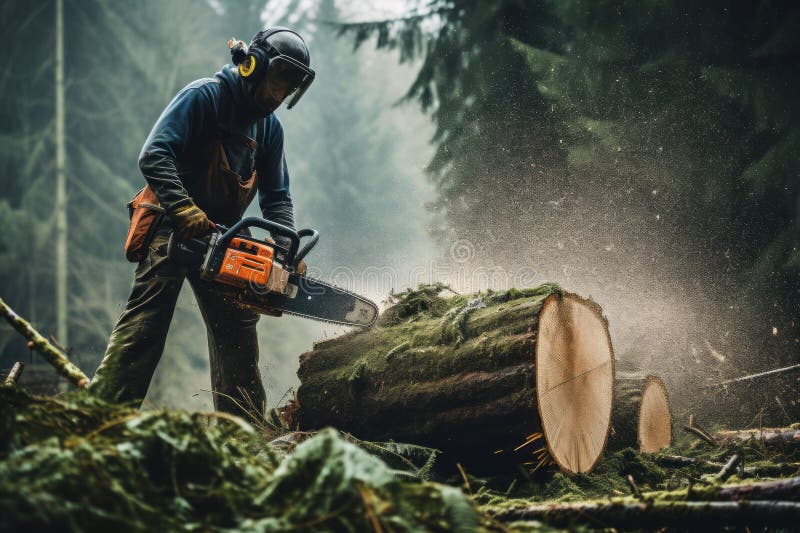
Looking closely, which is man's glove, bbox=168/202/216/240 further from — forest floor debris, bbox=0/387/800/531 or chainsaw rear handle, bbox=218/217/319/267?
forest floor debris, bbox=0/387/800/531

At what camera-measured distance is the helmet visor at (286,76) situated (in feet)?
10.00

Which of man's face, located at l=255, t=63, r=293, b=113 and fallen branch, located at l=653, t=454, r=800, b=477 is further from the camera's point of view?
man's face, located at l=255, t=63, r=293, b=113

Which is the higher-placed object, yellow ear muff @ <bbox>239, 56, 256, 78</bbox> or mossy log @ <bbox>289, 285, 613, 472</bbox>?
yellow ear muff @ <bbox>239, 56, 256, 78</bbox>

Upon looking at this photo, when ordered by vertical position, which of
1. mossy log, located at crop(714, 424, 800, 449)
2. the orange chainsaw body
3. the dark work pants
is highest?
the orange chainsaw body

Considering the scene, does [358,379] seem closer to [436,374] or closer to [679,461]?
[436,374]

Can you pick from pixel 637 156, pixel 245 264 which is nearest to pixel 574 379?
pixel 245 264

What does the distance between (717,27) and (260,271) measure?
13.1 feet

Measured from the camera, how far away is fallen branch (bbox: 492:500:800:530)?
4.52ft

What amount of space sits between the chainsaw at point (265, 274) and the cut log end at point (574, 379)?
1075 millimetres

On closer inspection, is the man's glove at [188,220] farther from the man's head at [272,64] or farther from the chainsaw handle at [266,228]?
the man's head at [272,64]

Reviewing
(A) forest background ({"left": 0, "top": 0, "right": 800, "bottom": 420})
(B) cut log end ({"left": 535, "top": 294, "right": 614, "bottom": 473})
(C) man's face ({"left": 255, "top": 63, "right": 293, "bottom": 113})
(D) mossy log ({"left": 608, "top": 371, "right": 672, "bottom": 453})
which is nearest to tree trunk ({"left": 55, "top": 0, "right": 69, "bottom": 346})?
(A) forest background ({"left": 0, "top": 0, "right": 800, "bottom": 420})

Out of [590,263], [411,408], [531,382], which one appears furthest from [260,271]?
[590,263]

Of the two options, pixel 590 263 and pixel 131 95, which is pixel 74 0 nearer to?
pixel 131 95

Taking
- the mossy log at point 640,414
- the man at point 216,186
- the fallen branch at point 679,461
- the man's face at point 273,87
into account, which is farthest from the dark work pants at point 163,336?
the fallen branch at point 679,461
